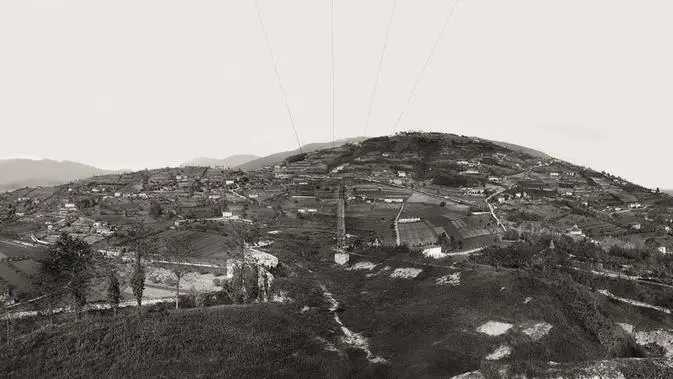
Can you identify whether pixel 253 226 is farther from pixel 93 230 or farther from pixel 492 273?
pixel 492 273

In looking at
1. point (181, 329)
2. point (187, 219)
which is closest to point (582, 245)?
point (181, 329)

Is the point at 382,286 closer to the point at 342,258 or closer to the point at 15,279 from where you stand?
the point at 342,258

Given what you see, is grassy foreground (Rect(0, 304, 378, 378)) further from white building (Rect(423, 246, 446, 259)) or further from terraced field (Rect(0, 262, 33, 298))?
terraced field (Rect(0, 262, 33, 298))

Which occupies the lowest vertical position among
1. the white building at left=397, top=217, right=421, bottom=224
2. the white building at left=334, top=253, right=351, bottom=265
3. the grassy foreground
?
the white building at left=334, top=253, right=351, bottom=265

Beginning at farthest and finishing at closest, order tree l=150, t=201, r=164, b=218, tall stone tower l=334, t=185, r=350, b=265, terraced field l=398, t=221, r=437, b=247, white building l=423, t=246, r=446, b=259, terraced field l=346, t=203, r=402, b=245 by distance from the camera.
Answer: tree l=150, t=201, r=164, b=218
terraced field l=346, t=203, r=402, b=245
terraced field l=398, t=221, r=437, b=247
tall stone tower l=334, t=185, r=350, b=265
white building l=423, t=246, r=446, b=259

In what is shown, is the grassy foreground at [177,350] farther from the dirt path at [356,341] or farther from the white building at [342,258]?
the white building at [342,258]

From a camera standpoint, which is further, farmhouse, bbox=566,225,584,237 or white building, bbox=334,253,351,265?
farmhouse, bbox=566,225,584,237

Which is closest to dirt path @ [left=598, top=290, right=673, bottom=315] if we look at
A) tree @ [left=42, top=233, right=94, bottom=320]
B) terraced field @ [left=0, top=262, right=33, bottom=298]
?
tree @ [left=42, top=233, right=94, bottom=320]

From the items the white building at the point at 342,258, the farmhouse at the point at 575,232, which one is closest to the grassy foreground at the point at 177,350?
the white building at the point at 342,258
